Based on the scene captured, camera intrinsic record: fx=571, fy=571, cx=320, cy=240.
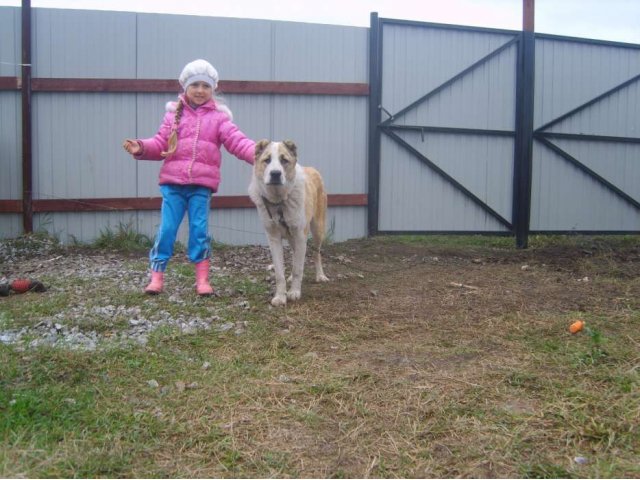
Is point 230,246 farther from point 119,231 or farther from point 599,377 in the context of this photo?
point 599,377

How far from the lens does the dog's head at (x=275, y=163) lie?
13.0ft

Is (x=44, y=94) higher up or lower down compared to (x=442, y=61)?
lower down

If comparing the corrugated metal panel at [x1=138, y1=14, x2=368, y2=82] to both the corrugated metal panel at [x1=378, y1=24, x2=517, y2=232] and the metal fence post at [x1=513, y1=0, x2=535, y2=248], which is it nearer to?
the corrugated metal panel at [x1=378, y1=24, x2=517, y2=232]

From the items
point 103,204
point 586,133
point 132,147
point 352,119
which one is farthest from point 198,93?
point 586,133

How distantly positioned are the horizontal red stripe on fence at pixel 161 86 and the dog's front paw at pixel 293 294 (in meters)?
3.54

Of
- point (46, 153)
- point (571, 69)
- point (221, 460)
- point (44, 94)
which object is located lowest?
point (221, 460)

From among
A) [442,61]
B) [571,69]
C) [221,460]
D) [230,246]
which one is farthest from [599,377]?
[571,69]

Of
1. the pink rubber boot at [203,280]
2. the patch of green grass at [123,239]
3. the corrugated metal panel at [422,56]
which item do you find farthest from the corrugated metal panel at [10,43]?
the corrugated metal panel at [422,56]

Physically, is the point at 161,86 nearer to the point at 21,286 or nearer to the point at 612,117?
the point at 21,286

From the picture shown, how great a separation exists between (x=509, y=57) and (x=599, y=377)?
6.01 metres

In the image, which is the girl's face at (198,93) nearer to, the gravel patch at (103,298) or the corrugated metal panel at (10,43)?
the gravel patch at (103,298)

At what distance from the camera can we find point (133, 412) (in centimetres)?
232

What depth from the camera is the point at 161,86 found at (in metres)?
6.90

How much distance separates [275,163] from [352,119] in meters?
3.63
